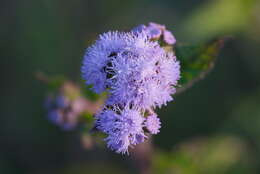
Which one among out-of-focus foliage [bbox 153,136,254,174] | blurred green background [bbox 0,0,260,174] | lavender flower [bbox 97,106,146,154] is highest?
blurred green background [bbox 0,0,260,174]

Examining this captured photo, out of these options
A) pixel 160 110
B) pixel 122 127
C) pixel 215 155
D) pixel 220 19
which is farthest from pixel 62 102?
pixel 220 19

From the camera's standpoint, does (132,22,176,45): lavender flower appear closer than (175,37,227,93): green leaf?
Yes

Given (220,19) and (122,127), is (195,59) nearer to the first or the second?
(122,127)

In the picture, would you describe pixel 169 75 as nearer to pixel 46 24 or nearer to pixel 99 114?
pixel 99 114

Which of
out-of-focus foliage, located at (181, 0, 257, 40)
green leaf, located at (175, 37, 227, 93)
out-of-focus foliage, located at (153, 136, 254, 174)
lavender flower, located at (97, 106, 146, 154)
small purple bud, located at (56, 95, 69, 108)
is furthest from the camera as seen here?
out-of-focus foliage, located at (181, 0, 257, 40)

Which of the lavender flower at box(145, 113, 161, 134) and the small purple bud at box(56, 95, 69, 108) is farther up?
the small purple bud at box(56, 95, 69, 108)

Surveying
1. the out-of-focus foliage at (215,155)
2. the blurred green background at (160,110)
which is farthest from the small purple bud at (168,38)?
the out-of-focus foliage at (215,155)

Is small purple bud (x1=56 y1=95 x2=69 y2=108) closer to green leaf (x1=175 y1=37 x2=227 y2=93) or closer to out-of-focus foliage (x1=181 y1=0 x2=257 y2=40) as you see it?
green leaf (x1=175 y1=37 x2=227 y2=93)

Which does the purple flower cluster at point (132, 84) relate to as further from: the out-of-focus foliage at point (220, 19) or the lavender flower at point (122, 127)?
the out-of-focus foliage at point (220, 19)

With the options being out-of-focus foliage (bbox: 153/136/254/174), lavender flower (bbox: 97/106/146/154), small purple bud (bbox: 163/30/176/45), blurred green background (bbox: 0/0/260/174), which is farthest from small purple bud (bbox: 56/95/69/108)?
out-of-focus foliage (bbox: 153/136/254/174)

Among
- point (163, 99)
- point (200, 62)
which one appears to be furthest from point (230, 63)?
point (163, 99)
